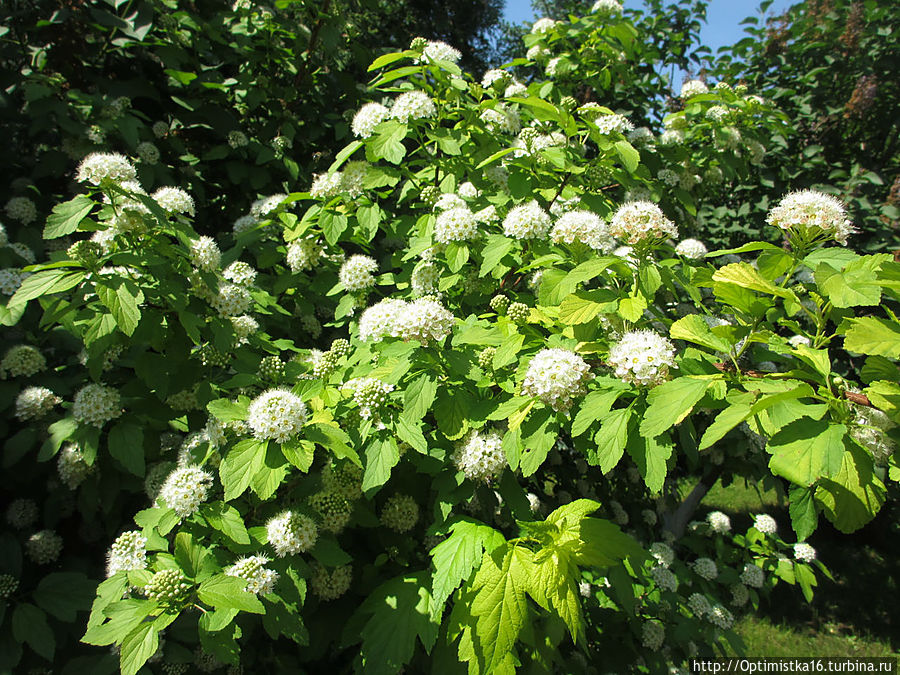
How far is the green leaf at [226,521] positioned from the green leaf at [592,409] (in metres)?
1.34

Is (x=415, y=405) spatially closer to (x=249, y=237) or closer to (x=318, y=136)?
(x=249, y=237)

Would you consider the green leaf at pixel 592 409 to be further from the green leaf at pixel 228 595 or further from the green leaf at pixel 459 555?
the green leaf at pixel 228 595

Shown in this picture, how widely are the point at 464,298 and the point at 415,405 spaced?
106 cm

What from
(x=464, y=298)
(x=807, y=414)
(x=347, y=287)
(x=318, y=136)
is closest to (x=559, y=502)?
(x=464, y=298)

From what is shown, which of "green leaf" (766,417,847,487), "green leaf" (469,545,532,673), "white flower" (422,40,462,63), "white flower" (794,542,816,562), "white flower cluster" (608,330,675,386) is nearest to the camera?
"green leaf" (766,417,847,487)

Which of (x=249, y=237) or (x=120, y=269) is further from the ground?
(x=249, y=237)

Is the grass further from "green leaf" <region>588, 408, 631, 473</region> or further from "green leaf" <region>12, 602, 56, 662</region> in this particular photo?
"green leaf" <region>12, 602, 56, 662</region>

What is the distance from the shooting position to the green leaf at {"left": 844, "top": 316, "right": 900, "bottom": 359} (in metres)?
1.46

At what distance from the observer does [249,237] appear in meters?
3.24

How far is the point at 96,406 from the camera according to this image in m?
2.60

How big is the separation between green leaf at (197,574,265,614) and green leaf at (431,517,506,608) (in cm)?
62

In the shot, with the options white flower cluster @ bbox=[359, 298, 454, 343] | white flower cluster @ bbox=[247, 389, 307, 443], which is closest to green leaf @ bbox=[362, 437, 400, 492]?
white flower cluster @ bbox=[247, 389, 307, 443]

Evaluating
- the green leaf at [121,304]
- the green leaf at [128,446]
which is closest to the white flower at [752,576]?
the green leaf at [128,446]

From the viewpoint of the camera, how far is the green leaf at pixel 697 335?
1.79 metres
